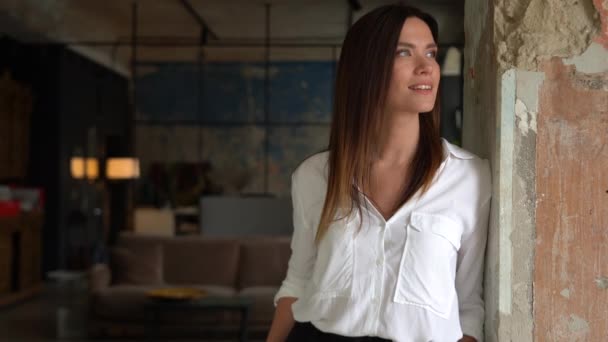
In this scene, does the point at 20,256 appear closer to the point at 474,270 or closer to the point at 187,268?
the point at 187,268

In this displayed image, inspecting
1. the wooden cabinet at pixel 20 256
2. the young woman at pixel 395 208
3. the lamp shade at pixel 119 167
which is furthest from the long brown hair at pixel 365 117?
the lamp shade at pixel 119 167

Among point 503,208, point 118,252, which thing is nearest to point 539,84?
point 503,208

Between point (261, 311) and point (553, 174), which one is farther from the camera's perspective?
point (261, 311)

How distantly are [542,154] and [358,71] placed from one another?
1.28 ft

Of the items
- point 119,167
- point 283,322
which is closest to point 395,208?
point 283,322

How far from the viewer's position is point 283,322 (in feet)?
5.86

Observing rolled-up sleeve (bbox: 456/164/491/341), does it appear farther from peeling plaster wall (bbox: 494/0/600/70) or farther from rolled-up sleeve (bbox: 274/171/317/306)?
rolled-up sleeve (bbox: 274/171/317/306)

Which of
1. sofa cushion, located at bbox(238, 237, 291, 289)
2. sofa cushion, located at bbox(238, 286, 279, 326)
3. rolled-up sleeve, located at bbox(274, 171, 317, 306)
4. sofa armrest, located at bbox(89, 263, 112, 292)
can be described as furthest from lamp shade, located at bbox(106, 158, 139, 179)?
rolled-up sleeve, located at bbox(274, 171, 317, 306)

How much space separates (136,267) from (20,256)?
2584 millimetres

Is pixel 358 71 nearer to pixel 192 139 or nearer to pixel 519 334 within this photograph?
pixel 519 334

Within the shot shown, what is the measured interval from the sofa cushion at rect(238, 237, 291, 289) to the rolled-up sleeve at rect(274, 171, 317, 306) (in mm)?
5470

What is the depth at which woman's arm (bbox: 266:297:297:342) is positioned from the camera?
1.78 meters

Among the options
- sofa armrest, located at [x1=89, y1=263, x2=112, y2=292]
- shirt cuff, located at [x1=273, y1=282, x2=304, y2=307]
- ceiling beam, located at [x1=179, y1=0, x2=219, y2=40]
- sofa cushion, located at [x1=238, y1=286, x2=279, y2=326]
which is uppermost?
ceiling beam, located at [x1=179, y1=0, x2=219, y2=40]

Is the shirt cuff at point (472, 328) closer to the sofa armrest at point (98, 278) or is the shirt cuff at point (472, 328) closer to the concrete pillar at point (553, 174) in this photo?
the concrete pillar at point (553, 174)
